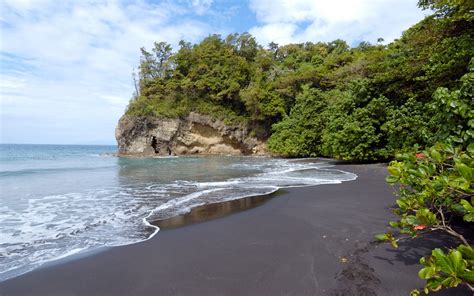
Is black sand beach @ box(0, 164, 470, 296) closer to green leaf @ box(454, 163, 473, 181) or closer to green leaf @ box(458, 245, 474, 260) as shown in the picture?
green leaf @ box(458, 245, 474, 260)

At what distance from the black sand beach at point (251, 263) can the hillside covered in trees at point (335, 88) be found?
1.78m

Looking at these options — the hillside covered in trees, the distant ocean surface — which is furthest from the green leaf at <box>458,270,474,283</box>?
the distant ocean surface

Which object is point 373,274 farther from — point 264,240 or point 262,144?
point 262,144

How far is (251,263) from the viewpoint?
345 centimetres

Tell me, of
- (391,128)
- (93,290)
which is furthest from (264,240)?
(391,128)

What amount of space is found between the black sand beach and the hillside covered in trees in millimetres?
1780

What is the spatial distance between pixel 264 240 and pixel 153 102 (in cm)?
3274

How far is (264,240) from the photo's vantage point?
4.25 m

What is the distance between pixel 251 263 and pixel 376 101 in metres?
13.7

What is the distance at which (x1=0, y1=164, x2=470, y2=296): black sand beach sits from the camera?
293 centimetres

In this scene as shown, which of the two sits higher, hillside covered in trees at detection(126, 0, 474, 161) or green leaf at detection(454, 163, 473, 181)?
hillside covered in trees at detection(126, 0, 474, 161)

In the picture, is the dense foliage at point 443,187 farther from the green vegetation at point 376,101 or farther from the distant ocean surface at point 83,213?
the distant ocean surface at point 83,213

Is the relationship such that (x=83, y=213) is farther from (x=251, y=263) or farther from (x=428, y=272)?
(x=428, y=272)

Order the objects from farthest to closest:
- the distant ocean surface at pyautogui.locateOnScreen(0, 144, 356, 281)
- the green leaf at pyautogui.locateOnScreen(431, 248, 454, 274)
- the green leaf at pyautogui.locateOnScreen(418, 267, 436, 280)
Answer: the distant ocean surface at pyautogui.locateOnScreen(0, 144, 356, 281)
the green leaf at pyautogui.locateOnScreen(418, 267, 436, 280)
the green leaf at pyautogui.locateOnScreen(431, 248, 454, 274)
